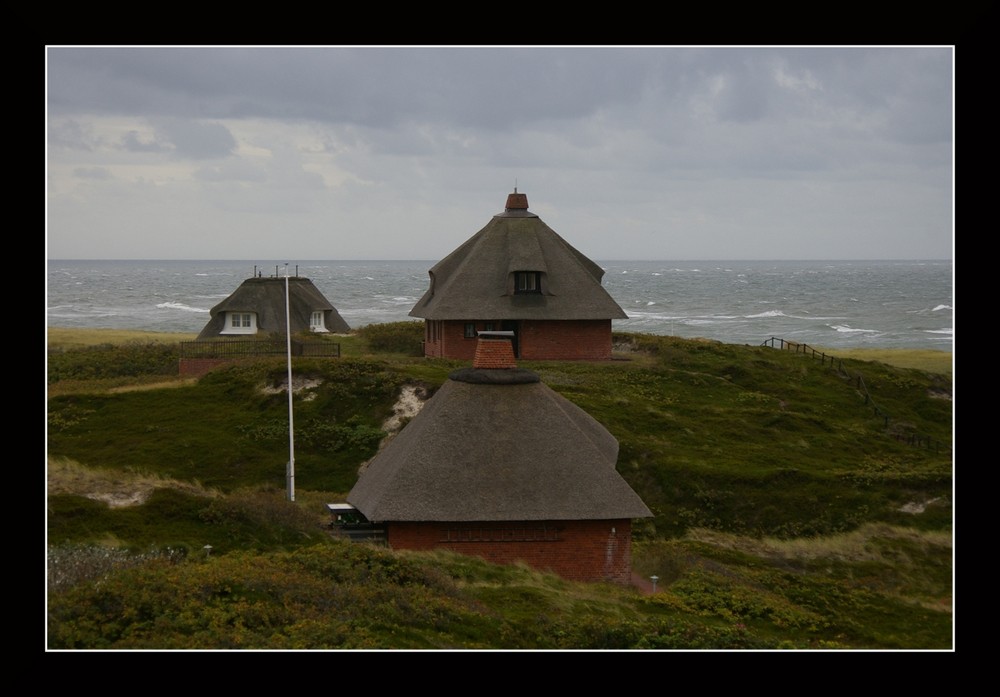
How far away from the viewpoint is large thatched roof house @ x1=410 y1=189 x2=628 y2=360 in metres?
46.0

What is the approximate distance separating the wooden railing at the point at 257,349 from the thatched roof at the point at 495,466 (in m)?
19.6

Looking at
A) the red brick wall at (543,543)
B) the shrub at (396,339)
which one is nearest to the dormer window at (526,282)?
the shrub at (396,339)

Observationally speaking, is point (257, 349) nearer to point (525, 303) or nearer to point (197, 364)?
point (197, 364)

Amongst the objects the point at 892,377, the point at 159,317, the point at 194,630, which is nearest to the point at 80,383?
the point at 194,630

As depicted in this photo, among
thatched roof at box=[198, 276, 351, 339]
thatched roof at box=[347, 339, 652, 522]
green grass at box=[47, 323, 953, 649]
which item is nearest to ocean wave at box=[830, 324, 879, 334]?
green grass at box=[47, 323, 953, 649]

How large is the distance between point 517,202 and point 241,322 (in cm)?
1775

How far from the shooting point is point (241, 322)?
58688mm

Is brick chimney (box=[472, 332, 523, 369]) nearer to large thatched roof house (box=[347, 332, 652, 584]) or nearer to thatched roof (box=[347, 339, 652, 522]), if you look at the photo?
thatched roof (box=[347, 339, 652, 522])

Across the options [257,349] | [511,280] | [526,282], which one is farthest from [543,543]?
[526,282]

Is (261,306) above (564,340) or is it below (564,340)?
above

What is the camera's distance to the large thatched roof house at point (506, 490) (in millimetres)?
22938

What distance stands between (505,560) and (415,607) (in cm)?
524

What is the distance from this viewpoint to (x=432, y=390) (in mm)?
37656
